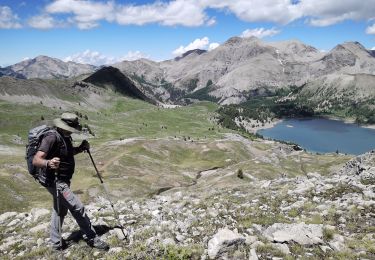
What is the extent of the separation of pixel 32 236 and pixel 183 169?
118 metres

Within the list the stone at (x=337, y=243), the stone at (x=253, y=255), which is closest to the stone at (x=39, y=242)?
the stone at (x=253, y=255)

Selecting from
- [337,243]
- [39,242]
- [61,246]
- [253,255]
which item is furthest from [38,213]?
[337,243]

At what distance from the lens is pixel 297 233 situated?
15.4 m

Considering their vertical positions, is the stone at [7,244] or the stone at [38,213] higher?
the stone at [7,244]

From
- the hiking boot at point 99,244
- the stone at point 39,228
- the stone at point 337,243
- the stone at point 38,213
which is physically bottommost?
the stone at point 38,213

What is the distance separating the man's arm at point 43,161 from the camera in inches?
558

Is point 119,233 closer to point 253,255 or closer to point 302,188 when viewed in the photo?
point 253,255

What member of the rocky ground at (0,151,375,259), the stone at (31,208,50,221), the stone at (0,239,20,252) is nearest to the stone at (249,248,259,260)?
the rocky ground at (0,151,375,259)

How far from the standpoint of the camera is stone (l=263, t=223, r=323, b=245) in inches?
590

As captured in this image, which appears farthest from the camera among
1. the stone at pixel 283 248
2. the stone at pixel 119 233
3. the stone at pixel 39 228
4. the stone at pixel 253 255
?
the stone at pixel 39 228

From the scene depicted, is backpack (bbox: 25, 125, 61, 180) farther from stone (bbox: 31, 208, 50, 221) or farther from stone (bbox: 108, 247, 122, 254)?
stone (bbox: 31, 208, 50, 221)

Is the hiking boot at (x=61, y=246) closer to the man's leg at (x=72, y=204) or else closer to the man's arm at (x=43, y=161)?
the man's leg at (x=72, y=204)

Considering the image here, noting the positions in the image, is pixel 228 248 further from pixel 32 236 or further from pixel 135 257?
pixel 32 236

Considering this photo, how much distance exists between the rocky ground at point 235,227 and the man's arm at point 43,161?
166 inches
